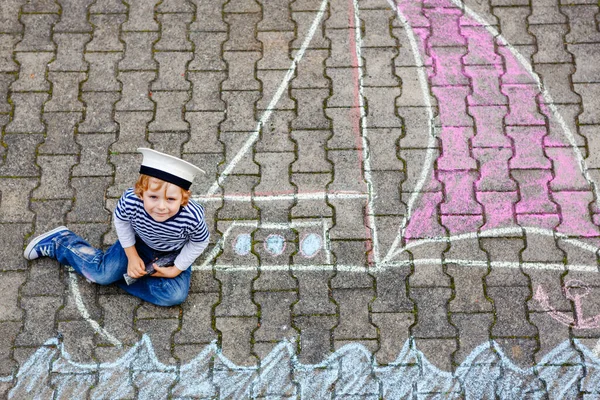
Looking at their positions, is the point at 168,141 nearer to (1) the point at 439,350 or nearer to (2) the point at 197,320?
(2) the point at 197,320

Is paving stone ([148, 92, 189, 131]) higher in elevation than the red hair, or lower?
lower

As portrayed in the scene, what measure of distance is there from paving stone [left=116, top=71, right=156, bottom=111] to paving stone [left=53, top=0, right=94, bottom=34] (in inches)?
21.0

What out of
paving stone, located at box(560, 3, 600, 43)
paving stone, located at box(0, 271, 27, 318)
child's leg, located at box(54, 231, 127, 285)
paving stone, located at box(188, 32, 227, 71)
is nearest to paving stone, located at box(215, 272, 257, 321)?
child's leg, located at box(54, 231, 127, 285)

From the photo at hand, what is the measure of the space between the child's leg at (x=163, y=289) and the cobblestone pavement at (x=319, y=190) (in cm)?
8

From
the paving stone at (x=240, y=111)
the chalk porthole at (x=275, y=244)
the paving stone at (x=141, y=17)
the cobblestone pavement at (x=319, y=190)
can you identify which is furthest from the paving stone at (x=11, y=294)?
the paving stone at (x=141, y=17)

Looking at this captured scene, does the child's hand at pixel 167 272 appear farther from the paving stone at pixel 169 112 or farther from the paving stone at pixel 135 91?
the paving stone at pixel 135 91

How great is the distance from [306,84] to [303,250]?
1245 mm

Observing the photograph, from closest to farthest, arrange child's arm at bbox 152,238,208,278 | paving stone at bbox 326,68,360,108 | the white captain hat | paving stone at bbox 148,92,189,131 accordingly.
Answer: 1. the white captain hat
2. child's arm at bbox 152,238,208,278
3. paving stone at bbox 148,92,189,131
4. paving stone at bbox 326,68,360,108

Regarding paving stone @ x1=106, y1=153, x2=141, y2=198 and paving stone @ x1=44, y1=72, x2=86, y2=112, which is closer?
paving stone @ x1=106, y1=153, x2=141, y2=198

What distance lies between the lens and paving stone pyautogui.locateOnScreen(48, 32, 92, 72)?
5152 mm

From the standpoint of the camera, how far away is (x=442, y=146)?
4.91m

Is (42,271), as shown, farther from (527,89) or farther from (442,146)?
(527,89)

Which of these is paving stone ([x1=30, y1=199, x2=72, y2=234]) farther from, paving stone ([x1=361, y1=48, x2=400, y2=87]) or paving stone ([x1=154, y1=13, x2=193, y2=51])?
paving stone ([x1=361, y1=48, x2=400, y2=87])

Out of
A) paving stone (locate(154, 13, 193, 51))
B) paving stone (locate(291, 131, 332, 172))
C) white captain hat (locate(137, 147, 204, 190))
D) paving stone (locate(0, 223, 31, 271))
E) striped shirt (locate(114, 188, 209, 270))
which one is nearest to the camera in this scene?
white captain hat (locate(137, 147, 204, 190))
